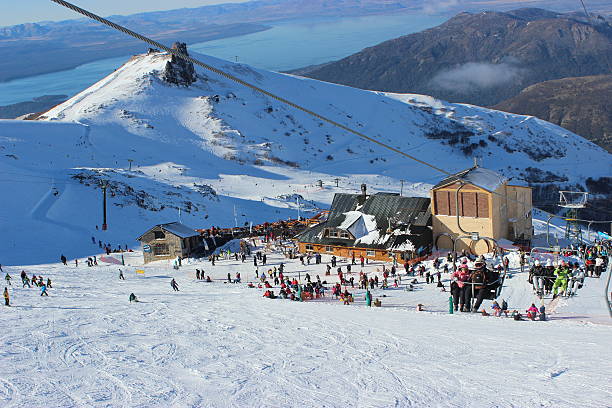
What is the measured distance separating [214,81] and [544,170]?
66369mm

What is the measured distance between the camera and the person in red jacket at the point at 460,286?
67.2 feet

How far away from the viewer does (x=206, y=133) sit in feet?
338

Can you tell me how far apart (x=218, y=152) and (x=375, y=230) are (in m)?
60.9

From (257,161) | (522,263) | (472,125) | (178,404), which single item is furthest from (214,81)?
(178,404)

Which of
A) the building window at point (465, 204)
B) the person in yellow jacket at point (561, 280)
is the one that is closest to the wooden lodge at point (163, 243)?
the building window at point (465, 204)

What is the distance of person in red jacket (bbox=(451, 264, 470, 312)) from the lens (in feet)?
67.2

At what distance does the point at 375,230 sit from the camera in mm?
38969

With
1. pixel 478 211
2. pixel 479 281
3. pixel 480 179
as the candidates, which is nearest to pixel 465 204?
pixel 478 211

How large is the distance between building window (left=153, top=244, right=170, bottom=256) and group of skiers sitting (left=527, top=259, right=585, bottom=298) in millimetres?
25049

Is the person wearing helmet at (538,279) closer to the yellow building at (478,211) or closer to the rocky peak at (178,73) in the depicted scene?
the yellow building at (478,211)

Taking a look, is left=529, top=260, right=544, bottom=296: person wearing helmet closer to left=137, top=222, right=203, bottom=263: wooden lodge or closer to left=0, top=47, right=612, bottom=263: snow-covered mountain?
left=137, top=222, right=203, bottom=263: wooden lodge

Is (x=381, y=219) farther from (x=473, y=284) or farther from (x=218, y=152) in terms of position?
(x=218, y=152)

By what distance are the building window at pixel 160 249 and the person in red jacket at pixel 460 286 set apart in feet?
80.6

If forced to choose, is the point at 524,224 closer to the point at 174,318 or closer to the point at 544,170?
the point at 174,318
